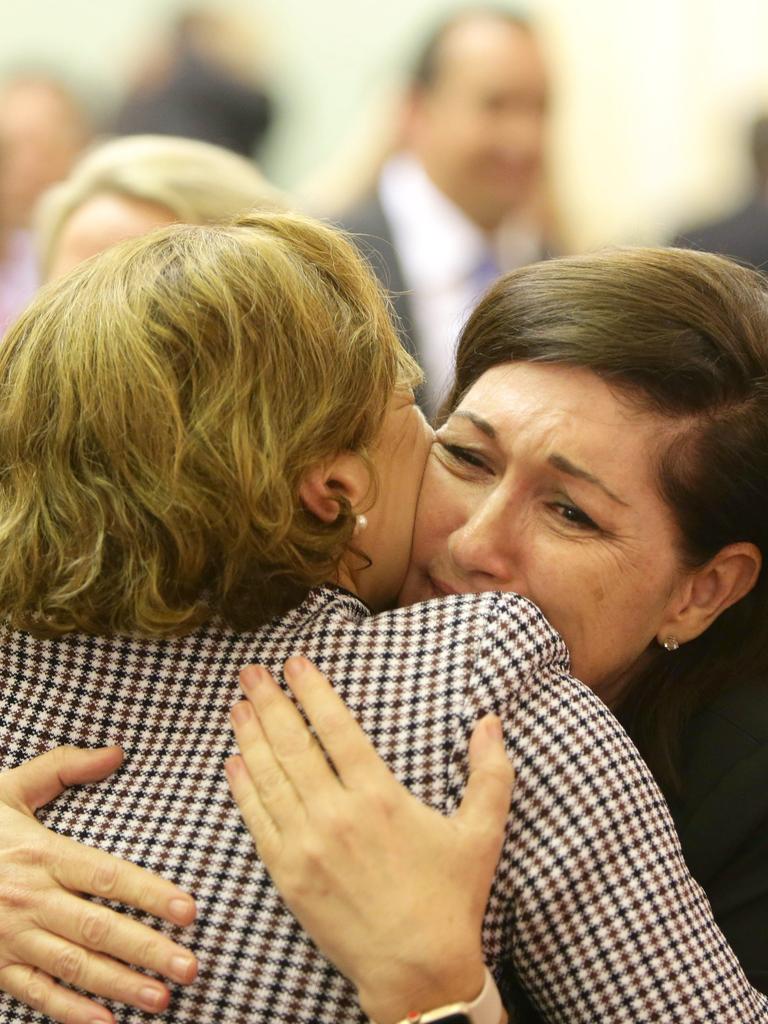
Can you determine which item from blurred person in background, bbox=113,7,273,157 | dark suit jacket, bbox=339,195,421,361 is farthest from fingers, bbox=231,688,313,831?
blurred person in background, bbox=113,7,273,157

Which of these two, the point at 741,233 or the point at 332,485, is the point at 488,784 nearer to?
the point at 332,485

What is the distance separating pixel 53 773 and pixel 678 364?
3.05 feet

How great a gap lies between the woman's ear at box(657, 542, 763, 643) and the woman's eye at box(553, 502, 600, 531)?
0.20 metres

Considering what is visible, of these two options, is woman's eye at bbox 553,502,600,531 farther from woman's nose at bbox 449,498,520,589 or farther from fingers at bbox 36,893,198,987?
fingers at bbox 36,893,198,987

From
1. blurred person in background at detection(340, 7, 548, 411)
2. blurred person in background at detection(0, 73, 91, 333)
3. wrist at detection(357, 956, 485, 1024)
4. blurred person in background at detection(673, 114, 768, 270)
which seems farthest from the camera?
blurred person in background at detection(0, 73, 91, 333)

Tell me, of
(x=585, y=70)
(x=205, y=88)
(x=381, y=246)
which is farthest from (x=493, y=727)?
(x=585, y=70)

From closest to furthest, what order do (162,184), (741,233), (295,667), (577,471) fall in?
(295,667) → (577,471) → (162,184) → (741,233)

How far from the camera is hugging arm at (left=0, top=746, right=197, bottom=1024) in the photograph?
119 centimetres

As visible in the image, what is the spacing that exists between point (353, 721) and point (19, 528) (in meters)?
0.39

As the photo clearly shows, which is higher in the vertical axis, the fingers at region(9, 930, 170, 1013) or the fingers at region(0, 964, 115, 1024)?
the fingers at region(9, 930, 170, 1013)

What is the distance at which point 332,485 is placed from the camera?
1396 millimetres

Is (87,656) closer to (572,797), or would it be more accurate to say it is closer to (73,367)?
(73,367)

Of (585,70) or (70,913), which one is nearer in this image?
(70,913)

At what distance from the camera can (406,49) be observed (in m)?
6.20
